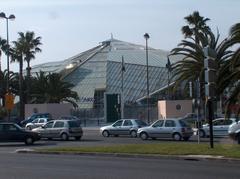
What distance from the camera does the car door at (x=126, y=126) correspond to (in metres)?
42.8

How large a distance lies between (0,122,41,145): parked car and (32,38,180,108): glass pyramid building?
58.8m

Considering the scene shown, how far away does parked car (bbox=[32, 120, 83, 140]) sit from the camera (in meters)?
40.2

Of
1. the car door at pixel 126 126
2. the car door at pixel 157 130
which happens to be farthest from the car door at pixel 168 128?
the car door at pixel 126 126

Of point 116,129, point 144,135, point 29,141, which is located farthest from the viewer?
point 116,129

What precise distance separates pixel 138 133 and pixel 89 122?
1465 inches

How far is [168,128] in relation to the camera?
1463 inches

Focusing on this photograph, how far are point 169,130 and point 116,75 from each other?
71480mm

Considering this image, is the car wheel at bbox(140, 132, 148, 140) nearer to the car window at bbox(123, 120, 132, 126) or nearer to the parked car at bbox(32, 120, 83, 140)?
the car window at bbox(123, 120, 132, 126)

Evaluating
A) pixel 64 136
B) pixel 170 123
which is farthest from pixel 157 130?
pixel 64 136

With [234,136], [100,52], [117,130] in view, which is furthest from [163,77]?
[234,136]

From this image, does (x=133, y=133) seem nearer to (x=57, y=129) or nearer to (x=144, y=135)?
(x=144, y=135)

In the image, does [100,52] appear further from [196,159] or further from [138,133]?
[196,159]

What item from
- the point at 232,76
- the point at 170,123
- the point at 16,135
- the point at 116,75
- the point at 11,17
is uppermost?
the point at 11,17

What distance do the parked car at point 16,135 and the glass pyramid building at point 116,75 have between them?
193 ft
